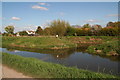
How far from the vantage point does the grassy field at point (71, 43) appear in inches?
583

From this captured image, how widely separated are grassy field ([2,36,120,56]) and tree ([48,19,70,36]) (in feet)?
19.7

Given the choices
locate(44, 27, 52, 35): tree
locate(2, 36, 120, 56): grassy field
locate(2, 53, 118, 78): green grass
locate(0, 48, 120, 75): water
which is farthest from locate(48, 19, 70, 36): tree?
locate(2, 53, 118, 78): green grass

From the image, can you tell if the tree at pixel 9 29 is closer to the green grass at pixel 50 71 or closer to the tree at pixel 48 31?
the tree at pixel 48 31

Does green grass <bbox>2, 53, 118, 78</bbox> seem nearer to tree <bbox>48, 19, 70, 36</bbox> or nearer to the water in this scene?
the water

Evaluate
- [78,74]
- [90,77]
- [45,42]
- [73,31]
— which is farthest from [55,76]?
[73,31]

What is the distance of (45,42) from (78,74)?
62.7ft

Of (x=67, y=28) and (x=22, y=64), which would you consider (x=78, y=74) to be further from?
(x=67, y=28)

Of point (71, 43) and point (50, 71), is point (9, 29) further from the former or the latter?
point (50, 71)

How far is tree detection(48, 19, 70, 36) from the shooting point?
35447 mm

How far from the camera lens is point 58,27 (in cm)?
3550

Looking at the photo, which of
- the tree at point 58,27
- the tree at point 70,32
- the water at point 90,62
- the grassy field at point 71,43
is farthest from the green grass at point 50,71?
the tree at point 70,32

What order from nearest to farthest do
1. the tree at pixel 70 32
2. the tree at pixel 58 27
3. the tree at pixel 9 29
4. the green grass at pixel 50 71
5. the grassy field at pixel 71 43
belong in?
the green grass at pixel 50 71 < the grassy field at pixel 71 43 < the tree at pixel 58 27 < the tree at pixel 70 32 < the tree at pixel 9 29

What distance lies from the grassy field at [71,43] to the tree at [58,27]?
5996 millimetres

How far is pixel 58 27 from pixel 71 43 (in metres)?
11.6
